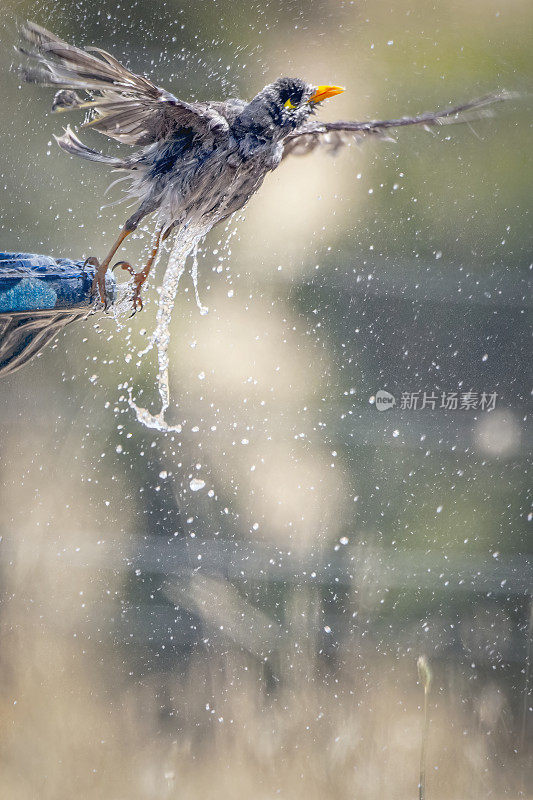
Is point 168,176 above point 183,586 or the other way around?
above

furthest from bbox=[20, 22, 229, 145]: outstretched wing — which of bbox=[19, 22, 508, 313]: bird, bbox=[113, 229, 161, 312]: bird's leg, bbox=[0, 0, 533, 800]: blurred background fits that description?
bbox=[0, 0, 533, 800]: blurred background

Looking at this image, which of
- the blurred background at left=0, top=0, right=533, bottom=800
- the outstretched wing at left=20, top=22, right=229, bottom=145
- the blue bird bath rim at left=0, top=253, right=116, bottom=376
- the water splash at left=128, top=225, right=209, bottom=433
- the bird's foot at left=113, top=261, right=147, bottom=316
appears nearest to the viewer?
the outstretched wing at left=20, top=22, right=229, bottom=145

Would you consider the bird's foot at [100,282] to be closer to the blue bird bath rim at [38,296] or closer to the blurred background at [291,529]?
the blue bird bath rim at [38,296]

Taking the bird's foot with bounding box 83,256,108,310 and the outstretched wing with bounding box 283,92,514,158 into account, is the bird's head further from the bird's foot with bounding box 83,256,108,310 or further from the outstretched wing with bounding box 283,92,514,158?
the bird's foot with bounding box 83,256,108,310

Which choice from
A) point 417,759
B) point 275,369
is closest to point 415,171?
point 275,369

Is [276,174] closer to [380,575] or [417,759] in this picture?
[380,575]

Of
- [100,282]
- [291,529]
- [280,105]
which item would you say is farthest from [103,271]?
[291,529]

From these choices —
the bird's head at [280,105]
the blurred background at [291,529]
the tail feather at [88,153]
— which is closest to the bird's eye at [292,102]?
the bird's head at [280,105]
